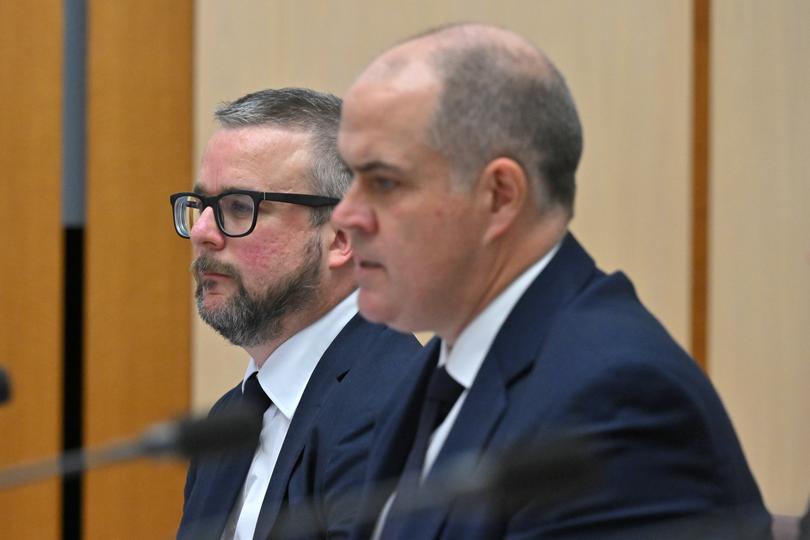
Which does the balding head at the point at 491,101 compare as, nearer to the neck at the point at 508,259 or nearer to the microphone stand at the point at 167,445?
the neck at the point at 508,259

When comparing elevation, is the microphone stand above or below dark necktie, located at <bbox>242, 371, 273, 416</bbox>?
above

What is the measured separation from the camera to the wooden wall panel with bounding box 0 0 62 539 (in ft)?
11.4

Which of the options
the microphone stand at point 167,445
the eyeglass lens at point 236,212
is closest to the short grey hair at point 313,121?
the eyeglass lens at point 236,212

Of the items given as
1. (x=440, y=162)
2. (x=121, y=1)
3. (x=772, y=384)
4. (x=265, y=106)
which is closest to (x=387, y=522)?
(x=440, y=162)

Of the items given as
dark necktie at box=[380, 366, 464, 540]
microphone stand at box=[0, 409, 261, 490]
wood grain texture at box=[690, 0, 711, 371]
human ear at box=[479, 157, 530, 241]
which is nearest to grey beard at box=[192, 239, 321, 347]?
dark necktie at box=[380, 366, 464, 540]

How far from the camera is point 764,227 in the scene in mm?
3312

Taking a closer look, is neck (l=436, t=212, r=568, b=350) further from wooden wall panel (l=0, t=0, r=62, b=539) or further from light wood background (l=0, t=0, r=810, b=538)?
wooden wall panel (l=0, t=0, r=62, b=539)

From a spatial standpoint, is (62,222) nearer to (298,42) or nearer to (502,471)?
(298,42)

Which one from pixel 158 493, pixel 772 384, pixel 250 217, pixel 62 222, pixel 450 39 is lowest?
pixel 158 493

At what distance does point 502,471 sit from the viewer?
0.92m

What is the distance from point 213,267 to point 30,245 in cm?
148

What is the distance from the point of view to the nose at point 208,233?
216 centimetres

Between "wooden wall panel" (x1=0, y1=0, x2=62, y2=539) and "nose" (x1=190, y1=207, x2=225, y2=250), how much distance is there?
57.2 inches

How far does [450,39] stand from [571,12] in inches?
80.4
